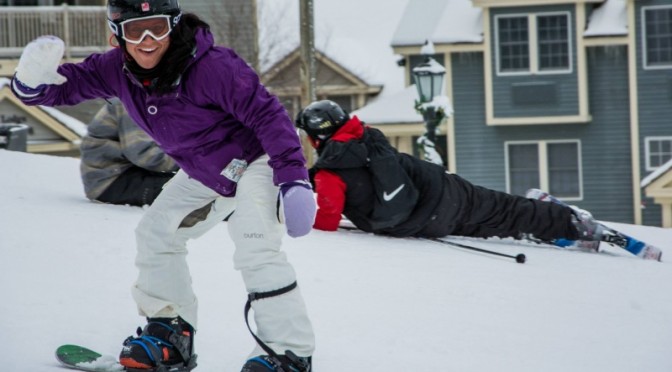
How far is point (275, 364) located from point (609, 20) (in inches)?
975

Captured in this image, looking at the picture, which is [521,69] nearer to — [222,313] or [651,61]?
[651,61]

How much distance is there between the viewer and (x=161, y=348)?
485 cm

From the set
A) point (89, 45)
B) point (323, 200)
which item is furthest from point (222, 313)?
point (89, 45)

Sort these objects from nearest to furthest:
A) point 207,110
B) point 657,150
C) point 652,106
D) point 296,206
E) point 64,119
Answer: point 296,206 → point 207,110 → point 64,119 → point 652,106 → point 657,150

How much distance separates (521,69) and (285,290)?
24201 mm

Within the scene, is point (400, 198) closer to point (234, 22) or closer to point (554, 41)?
point (554, 41)

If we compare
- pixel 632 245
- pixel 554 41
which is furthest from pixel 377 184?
pixel 554 41

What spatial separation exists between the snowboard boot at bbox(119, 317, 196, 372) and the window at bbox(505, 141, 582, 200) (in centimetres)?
2375

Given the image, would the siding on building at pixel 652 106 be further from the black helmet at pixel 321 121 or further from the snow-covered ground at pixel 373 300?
the black helmet at pixel 321 121

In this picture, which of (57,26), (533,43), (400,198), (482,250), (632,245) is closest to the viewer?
(482,250)

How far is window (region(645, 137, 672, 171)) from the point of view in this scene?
28125 mm

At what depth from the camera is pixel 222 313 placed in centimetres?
593

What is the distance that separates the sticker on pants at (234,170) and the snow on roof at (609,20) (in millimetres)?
23881

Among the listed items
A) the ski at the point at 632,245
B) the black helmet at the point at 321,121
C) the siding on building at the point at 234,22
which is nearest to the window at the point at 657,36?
the siding on building at the point at 234,22
